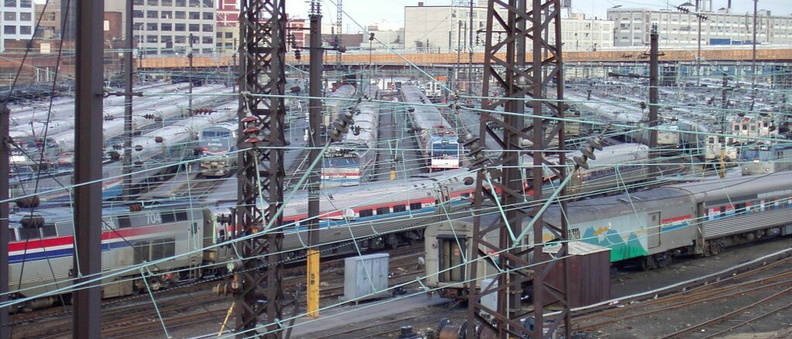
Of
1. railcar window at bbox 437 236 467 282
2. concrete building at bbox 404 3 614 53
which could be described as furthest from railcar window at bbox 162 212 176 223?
concrete building at bbox 404 3 614 53

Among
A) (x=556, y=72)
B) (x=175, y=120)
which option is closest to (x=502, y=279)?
(x=556, y=72)

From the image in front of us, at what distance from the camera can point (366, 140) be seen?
91.5ft

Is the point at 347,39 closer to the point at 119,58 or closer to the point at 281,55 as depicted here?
the point at 119,58

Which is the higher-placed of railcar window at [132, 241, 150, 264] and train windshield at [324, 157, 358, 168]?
train windshield at [324, 157, 358, 168]

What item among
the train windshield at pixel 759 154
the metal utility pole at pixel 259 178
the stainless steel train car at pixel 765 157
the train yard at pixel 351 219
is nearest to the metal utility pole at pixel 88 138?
the train yard at pixel 351 219

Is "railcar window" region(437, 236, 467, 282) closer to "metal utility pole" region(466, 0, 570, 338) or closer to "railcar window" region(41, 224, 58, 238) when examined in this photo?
"railcar window" region(41, 224, 58, 238)

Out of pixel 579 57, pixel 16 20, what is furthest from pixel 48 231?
pixel 579 57

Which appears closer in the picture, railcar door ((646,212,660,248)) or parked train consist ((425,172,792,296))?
parked train consist ((425,172,792,296))

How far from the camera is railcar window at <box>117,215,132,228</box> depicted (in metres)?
15.5

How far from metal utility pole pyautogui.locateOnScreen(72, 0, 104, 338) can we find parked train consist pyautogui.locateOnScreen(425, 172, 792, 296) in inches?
365

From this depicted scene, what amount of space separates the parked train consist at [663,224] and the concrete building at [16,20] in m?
13.6

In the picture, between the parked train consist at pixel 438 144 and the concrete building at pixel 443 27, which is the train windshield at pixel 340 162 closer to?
the parked train consist at pixel 438 144

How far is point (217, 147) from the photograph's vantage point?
29.0 meters

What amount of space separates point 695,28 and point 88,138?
246 feet
